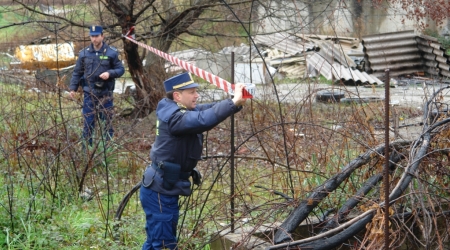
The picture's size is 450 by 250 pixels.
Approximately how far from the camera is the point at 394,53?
70.8 ft

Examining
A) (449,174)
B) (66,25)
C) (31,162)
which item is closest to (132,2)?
(66,25)

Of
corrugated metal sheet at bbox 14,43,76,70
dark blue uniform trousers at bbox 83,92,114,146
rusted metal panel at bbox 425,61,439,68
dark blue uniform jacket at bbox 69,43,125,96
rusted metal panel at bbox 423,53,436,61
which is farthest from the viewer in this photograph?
rusted metal panel at bbox 423,53,436,61

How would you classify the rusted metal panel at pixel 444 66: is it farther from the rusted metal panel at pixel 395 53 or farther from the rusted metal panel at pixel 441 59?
the rusted metal panel at pixel 395 53

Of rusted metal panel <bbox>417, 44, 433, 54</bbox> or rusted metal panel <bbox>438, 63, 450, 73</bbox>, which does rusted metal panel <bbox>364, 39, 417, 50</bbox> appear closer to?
rusted metal panel <bbox>417, 44, 433, 54</bbox>

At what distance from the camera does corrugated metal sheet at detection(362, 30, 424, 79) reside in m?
21.0

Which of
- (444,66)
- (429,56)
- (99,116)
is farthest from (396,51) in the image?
(99,116)

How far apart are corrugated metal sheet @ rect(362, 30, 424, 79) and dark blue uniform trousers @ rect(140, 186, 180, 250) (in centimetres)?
1645

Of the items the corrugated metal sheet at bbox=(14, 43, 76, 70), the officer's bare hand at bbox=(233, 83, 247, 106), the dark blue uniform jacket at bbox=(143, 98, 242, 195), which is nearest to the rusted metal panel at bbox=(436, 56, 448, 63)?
the corrugated metal sheet at bbox=(14, 43, 76, 70)

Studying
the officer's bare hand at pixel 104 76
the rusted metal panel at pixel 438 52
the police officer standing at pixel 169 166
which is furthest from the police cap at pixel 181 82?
the rusted metal panel at pixel 438 52

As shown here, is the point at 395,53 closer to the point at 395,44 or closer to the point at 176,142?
the point at 395,44

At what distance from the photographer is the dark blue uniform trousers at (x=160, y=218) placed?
17.1 ft

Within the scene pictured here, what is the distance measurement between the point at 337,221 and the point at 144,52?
9175 millimetres

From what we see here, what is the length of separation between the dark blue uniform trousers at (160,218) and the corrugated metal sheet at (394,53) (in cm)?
1645

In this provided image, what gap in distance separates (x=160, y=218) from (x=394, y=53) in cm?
1765
